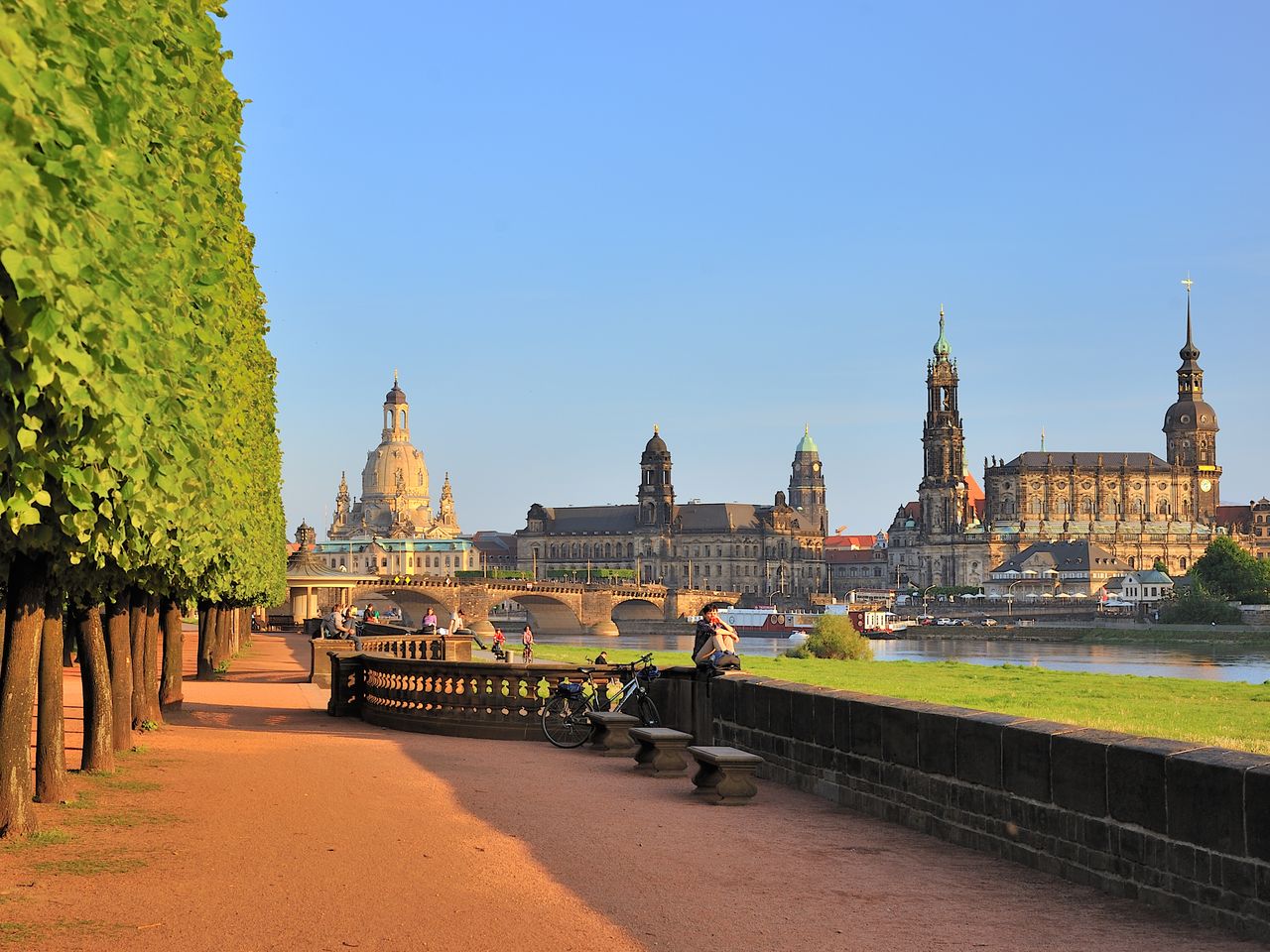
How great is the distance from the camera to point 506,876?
404 inches

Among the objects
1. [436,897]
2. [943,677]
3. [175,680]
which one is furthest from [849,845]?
[943,677]

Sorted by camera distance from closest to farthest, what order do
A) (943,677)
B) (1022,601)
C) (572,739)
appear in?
(572,739), (943,677), (1022,601)

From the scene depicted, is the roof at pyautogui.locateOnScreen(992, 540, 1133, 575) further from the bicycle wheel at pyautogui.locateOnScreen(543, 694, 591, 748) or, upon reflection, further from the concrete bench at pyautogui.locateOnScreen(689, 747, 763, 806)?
the concrete bench at pyautogui.locateOnScreen(689, 747, 763, 806)

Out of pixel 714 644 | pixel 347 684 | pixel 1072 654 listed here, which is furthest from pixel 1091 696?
pixel 1072 654

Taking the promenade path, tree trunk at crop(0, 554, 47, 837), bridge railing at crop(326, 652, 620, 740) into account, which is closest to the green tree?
bridge railing at crop(326, 652, 620, 740)

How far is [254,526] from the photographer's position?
89.4 feet

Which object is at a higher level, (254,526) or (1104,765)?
(254,526)

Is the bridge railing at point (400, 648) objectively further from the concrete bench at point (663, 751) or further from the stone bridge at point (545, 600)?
the stone bridge at point (545, 600)

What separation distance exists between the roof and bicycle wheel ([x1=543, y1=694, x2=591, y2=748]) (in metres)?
171

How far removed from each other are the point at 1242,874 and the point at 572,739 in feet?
37.8

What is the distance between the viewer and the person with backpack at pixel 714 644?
17.5m

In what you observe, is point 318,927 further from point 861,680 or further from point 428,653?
point 861,680

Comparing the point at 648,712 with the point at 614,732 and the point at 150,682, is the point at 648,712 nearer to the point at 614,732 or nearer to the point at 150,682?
the point at 614,732

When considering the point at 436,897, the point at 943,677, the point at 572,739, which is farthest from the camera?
the point at 943,677
